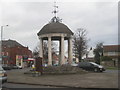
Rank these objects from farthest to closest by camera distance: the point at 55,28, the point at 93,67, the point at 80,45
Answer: the point at 80,45 < the point at 93,67 < the point at 55,28

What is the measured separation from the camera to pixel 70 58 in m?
32.2

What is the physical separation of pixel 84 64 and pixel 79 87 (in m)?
21.2

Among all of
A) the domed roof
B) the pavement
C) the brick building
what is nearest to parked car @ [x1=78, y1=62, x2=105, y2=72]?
the domed roof

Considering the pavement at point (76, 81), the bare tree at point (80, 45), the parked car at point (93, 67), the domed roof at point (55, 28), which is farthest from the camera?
the bare tree at point (80, 45)

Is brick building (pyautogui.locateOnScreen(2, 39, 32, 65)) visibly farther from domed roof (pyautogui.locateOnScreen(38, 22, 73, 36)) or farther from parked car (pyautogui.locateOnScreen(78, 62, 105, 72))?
domed roof (pyautogui.locateOnScreen(38, 22, 73, 36))

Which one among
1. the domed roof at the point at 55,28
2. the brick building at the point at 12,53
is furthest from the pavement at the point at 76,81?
the brick building at the point at 12,53

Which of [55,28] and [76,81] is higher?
[55,28]

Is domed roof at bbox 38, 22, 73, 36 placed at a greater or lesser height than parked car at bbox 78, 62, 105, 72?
greater

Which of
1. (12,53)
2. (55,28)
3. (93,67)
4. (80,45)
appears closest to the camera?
(55,28)

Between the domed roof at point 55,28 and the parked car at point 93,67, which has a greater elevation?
the domed roof at point 55,28

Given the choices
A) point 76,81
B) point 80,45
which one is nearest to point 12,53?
point 80,45

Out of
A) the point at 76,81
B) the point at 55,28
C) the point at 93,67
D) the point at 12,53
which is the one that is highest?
the point at 55,28

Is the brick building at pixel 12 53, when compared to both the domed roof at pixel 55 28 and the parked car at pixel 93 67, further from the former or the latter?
the domed roof at pixel 55 28

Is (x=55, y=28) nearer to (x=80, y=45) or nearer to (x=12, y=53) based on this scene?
(x=80, y=45)
